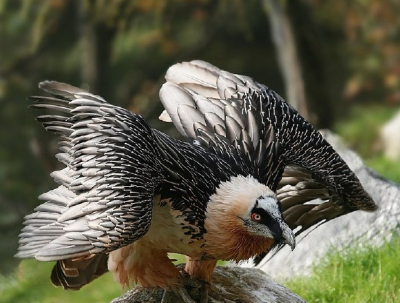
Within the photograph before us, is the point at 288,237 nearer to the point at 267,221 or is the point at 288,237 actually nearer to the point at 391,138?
the point at 267,221

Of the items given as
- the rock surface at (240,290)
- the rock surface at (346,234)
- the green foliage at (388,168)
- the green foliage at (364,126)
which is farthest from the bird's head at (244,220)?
the green foliage at (364,126)

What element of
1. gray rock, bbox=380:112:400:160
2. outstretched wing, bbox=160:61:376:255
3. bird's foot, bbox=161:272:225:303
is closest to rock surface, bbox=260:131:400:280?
outstretched wing, bbox=160:61:376:255

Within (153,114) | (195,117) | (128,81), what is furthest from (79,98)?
(128,81)

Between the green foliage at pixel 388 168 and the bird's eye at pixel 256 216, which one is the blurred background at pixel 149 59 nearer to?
the green foliage at pixel 388 168

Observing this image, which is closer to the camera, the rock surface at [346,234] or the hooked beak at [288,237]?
the hooked beak at [288,237]

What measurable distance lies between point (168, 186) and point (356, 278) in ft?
5.91

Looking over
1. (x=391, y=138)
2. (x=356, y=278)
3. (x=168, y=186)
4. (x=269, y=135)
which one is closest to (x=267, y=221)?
(x=168, y=186)

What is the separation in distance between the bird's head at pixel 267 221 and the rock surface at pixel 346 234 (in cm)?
173

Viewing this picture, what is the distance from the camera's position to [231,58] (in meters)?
17.2

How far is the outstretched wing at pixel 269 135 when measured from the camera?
5.05 m

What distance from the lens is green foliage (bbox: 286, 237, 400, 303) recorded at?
5.33 meters

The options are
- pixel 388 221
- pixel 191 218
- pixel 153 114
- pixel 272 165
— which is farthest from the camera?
pixel 153 114

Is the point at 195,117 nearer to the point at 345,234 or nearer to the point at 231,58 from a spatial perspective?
the point at 345,234

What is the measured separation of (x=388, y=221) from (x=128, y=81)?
1093 centimetres
